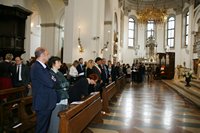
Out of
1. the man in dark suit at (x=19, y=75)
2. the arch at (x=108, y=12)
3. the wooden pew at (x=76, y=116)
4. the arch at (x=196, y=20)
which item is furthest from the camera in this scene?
the arch at (x=196, y=20)

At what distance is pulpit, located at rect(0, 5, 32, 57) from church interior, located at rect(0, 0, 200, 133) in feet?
0.14

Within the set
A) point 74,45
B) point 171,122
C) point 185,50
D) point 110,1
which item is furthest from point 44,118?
point 185,50

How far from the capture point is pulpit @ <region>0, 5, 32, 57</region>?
12047 millimetres

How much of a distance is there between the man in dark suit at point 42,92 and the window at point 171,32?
3067cm

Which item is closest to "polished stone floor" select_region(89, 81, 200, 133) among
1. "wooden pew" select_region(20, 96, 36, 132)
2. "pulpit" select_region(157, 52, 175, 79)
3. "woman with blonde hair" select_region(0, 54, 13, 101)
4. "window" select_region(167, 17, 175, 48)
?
"wooden pew" select_region(20, 96, 36, 132)

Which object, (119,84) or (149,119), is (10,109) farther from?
(119,84)

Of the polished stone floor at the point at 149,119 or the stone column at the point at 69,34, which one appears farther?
the stone column at the point at 69,34

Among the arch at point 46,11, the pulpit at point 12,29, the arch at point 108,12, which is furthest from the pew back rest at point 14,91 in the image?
the arch at point 108,12

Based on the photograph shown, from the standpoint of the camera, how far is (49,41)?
68.2 feet

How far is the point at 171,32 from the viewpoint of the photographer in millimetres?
33344

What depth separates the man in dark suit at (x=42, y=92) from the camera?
12.5 feet

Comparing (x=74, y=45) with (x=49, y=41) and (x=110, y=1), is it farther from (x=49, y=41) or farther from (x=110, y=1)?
(x=110, y=1)

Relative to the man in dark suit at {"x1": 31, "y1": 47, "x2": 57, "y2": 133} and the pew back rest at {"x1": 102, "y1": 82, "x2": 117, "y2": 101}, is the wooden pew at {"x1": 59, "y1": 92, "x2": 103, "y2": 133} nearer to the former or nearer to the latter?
the man in dark suit at {"x1": 31, "y1": 47, "x2": 57, "y2": 133}

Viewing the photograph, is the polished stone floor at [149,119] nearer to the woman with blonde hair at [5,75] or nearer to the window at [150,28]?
the woman with blonde hair at [5,75]
